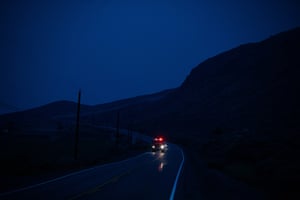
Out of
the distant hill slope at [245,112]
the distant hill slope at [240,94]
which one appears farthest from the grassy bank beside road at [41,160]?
the distant hill slope at [240,94]

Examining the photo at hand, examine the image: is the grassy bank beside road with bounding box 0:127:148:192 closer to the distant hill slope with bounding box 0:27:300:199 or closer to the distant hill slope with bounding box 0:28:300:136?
the distant hill slope with bounding box 0:27:300:199

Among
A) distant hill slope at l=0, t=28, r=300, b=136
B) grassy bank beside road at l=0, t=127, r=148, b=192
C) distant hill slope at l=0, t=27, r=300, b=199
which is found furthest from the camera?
distant hill slope at l=0, t=28, r=300, b=136

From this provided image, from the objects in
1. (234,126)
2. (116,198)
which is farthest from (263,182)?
(234,126)

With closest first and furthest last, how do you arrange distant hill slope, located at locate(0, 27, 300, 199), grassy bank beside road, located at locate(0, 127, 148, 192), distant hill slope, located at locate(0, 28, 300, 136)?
grassy bank beside road, located at locate(0, 127, 148, 192)
distant hill slope, located at locate(0, 27, 300, 199)
distant hill slope, located at locate(0, 28, 300, 136)

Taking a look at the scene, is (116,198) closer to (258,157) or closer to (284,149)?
(258,157)

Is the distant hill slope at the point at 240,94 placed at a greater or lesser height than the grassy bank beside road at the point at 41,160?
greater

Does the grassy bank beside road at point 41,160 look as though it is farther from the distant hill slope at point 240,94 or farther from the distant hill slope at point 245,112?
the distant hill slope at point 240,94

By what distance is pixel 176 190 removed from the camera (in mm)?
13766

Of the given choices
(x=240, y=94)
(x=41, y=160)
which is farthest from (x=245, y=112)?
(x=41, y=160)

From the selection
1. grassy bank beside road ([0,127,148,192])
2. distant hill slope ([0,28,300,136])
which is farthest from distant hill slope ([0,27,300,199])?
grassy bank beside road ([0,127,148,192])

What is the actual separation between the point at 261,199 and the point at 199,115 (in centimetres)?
11437

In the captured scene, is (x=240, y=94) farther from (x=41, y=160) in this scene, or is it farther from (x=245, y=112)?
(x=41, y=160)

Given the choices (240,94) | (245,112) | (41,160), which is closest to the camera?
(41,160)

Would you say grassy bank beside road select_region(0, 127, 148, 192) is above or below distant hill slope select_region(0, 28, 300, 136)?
below
